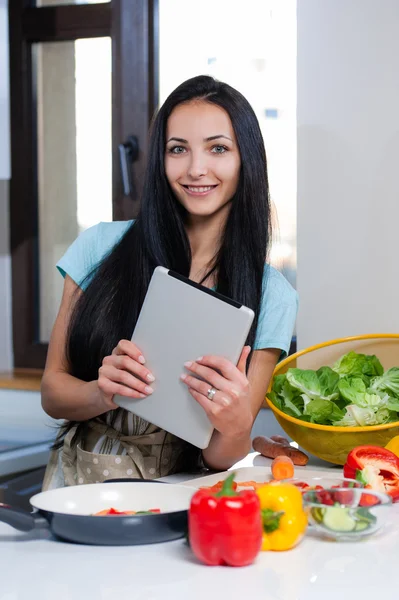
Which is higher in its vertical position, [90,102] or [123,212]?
[90,102]

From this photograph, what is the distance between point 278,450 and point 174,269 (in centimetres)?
39

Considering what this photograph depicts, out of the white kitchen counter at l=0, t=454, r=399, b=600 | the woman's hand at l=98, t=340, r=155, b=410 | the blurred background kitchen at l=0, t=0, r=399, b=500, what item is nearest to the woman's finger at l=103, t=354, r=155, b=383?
the woman's hand at l=98, t=340, r=155, b=410

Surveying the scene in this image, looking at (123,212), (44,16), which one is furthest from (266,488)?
(44,16)

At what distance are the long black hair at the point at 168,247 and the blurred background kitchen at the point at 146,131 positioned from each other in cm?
41

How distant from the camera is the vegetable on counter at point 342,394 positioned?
4.97 ft

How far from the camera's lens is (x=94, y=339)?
61.6 inches

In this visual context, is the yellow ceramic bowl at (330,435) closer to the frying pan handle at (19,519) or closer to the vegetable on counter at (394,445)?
the vegetable on counter at (394,445)

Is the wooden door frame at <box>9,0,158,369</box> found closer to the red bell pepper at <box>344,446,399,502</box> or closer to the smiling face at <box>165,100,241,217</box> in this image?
the smiling face at <box>165,100,241,217</box>

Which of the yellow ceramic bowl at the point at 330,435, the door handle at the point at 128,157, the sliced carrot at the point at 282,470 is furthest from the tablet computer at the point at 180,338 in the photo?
the door handle at the point at 128,157

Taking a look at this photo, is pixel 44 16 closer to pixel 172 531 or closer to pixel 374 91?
pixel 374 91

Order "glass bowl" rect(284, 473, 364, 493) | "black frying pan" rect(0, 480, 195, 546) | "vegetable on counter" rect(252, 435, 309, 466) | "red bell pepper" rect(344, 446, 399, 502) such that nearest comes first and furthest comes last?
1. "black frying pan" rect(0, 480, 195, 546)
2. "glass bowl" rect(284, 473, 364, 493)
3. "red bell pepper" rect(344, 446, 399, 502)
4. "vegetable on counter" rect(252, 435, 309, 466)

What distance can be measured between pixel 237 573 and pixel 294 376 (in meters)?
0.78

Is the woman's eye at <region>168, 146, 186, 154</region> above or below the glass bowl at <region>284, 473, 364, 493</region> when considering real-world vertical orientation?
above

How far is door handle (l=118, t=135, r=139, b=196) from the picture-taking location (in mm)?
3104
